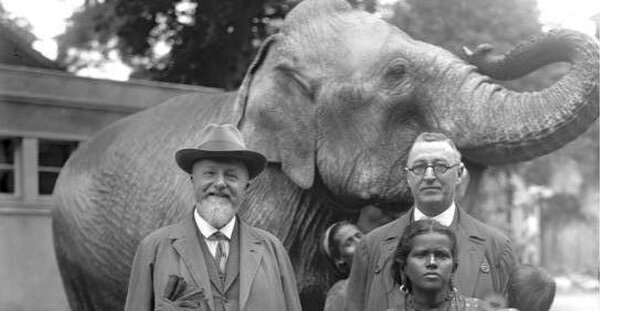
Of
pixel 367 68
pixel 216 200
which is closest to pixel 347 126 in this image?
pixel 367 68

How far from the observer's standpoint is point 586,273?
174 inches

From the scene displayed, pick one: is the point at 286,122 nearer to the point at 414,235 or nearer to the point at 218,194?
the point at 218,194

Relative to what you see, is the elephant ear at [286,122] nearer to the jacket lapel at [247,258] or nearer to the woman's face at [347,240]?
the woman's face at [347,240]

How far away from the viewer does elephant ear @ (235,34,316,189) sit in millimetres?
4422

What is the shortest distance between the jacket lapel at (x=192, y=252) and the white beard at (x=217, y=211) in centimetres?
6

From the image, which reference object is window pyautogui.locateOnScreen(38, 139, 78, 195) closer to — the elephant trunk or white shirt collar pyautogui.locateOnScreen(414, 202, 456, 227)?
the elephant trunk

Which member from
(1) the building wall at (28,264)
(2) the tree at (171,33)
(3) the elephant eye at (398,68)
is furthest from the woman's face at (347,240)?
(1) the building wall at (28,264)

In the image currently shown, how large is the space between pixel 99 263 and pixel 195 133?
30.9 inches

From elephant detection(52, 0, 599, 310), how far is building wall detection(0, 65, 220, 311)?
0.38 m

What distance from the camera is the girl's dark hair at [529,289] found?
9.66 ft

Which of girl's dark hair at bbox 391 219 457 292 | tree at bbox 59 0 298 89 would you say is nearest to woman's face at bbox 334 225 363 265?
tree at bbox 59 0 298 89

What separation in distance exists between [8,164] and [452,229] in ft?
7.03

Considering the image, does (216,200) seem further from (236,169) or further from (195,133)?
(195,133)

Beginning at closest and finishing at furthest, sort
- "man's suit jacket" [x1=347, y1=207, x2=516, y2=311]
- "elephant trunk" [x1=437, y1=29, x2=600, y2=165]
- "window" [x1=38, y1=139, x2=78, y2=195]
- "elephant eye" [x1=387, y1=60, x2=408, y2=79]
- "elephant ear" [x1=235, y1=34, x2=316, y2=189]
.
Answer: "man's suit jacket" [x1=347, y1=207, x2=516, y2=311]
"elephant trunk" [x1=437, y1=29, x2=600, y2=165]
"elephant eye" [x1=387, y1=60, x2=408, y2=79]
"elephant ear" [x1=235, y1=34, x2=316, y2=189]
"window" [x1=38, y1=139, x2=78, y2=195]
